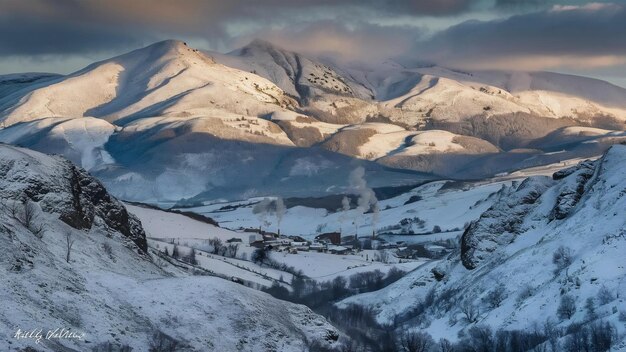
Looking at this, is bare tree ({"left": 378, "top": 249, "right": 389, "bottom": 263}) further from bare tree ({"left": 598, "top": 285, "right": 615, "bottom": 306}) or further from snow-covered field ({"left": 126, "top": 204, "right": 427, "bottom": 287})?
bare tree ({"left": 598, "top": 285, "right": 615, "bottom": 306})

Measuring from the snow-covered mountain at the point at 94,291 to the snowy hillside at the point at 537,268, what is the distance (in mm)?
13049

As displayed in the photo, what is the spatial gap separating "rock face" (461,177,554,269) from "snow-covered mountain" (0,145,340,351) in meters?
24.6

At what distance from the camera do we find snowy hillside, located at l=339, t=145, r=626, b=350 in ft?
231

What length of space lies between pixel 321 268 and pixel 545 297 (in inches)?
3569

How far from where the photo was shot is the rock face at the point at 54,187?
237 ft

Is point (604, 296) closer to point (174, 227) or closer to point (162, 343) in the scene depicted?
point (162, 343)


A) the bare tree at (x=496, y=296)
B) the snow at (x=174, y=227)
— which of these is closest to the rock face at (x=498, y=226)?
the bare tree at (x=496, y=296)

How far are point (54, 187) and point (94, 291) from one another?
14.6 m

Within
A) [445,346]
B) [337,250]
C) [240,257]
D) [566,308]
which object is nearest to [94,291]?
[445,346]

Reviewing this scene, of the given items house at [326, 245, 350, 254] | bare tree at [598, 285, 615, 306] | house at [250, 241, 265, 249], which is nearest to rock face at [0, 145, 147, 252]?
bare tree at [598, 285, 615, 306]

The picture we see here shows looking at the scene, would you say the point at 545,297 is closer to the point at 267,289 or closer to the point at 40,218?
the point at 40,218

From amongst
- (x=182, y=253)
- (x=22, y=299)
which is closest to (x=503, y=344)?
(x=22, y=299)

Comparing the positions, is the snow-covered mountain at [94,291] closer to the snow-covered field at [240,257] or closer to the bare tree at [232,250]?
the snow-covered field at [240,257]

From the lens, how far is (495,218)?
3841 inches
